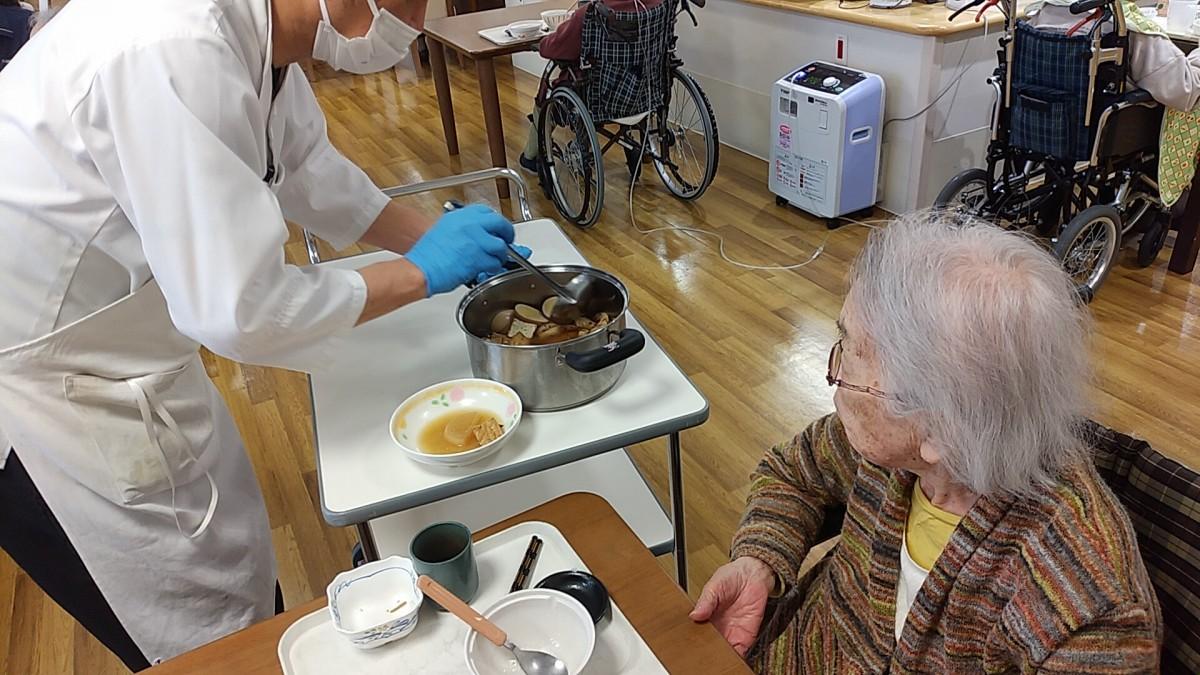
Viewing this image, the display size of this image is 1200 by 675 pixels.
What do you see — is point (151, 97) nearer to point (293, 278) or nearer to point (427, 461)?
point (293, 278)

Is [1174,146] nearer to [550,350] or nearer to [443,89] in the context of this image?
[550,350]

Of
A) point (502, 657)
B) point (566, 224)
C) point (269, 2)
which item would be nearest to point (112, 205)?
point (269, 2)

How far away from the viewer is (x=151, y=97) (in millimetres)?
866

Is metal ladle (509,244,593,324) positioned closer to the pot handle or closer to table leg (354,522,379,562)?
the pot handle

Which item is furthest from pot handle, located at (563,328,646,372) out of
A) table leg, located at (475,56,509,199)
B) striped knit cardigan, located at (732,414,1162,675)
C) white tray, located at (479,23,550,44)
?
white tray, located at (479,23,550,44)

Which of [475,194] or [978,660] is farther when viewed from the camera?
[475,194]

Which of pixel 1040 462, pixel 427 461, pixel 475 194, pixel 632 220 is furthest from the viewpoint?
pixel 475 194

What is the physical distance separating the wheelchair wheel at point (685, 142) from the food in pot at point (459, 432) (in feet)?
8.38

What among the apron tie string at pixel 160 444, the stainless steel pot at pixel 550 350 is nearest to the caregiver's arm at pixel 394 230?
the stainless steel pot at pixel 550 350

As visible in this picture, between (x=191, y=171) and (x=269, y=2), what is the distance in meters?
0.26

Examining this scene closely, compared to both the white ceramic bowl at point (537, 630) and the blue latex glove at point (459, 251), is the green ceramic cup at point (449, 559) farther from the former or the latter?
the blue latex glove at point (459, 251)

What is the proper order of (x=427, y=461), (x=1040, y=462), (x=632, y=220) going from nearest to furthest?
(x=1040, y=462)
(x=427, y=461)
(x=632, y=220)

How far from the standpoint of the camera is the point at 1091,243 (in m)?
Result: 2.79

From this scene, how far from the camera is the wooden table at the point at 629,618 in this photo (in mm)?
856
